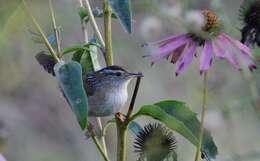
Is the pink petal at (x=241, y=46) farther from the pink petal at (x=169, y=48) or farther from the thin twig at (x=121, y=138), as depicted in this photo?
the thin twig at (x=121, y=138)

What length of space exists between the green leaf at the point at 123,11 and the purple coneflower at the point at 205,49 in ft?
0.37

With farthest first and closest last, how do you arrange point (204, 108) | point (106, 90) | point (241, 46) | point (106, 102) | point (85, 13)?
point (106, 90) → point (106, 102) → point (85, 13) → point (241, 46) → point (204, 108)

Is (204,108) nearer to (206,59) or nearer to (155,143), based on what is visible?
(206,59)

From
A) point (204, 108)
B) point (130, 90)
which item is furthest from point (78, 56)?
point (130, 90)

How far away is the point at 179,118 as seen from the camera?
175cm

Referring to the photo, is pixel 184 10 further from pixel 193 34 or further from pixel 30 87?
pixel 30 87

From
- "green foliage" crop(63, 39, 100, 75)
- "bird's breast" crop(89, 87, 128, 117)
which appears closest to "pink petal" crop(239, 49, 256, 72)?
"green foliage" crop(63, 39, 100, 75)

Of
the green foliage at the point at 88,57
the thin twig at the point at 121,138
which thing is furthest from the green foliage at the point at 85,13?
the thin twig at the point at 121,138

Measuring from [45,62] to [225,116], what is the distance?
0.38 m

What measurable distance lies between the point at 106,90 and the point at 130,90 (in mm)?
2227

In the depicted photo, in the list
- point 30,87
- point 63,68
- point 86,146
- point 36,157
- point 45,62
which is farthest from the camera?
point 30,87

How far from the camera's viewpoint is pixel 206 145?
69.3 inches

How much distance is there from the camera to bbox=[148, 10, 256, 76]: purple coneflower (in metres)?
1.68

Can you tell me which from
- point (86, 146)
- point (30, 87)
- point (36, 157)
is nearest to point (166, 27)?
point (36, 157)
